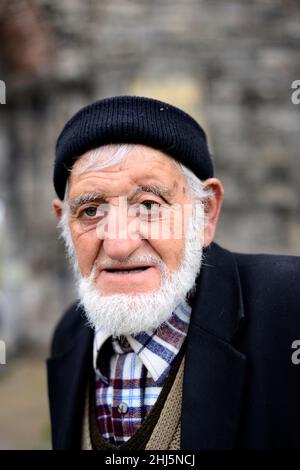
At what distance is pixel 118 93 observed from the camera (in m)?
6.37

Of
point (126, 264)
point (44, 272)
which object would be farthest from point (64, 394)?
point (44, 272)

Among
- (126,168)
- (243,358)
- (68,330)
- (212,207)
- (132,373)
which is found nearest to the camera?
(243,358)

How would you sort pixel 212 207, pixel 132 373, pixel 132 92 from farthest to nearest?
pixel 132 92
pixel 212 207
pixel 132 373

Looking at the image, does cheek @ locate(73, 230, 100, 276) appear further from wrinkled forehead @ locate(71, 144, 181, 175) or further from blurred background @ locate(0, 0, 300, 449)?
blurred background @ locate(0, 0, 300, 449)

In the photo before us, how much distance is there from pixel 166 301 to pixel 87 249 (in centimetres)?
37

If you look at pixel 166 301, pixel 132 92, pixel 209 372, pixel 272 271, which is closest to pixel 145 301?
pixel 166 301

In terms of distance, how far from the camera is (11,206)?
6.58 meters

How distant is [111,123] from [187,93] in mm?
4597

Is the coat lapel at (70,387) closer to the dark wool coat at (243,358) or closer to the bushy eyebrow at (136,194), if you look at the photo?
the dark wool coat at (243,358)

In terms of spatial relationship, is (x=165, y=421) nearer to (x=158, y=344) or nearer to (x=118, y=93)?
(x=158, y=344)

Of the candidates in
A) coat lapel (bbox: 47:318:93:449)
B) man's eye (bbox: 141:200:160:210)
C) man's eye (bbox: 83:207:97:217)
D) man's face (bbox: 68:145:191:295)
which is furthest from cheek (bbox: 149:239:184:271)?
coat lapel (bbox: 47:318:93:449)
